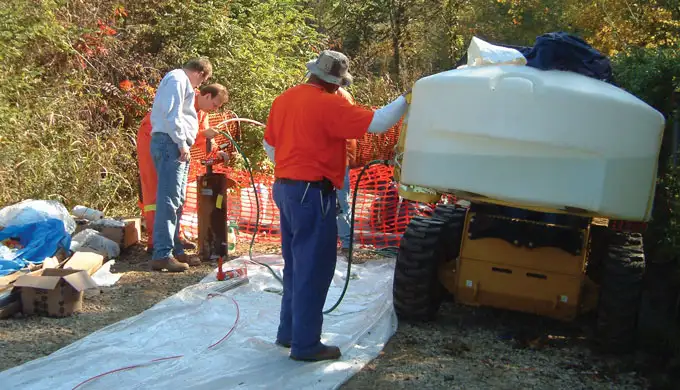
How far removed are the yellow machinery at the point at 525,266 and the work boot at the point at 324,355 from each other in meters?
0.86

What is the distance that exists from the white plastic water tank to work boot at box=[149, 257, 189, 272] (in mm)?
3267

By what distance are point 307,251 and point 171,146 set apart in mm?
2738

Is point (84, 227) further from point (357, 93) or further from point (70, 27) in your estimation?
point (357, 93)

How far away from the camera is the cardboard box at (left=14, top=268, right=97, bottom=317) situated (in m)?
5.23

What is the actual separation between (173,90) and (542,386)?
397cm

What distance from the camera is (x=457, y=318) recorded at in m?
5.55

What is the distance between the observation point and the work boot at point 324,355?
14.5 feet

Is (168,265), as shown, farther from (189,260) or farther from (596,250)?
(596,250)

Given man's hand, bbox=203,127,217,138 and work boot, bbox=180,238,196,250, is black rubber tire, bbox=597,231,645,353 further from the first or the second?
work boot, bbox=180,238,196,250

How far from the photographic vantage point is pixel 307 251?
4270 mm

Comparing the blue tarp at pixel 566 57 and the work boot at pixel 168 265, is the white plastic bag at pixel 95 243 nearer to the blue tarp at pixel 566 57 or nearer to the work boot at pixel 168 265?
the work boot at pixel 168 265

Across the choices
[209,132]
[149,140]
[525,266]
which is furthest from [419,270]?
[149,140]

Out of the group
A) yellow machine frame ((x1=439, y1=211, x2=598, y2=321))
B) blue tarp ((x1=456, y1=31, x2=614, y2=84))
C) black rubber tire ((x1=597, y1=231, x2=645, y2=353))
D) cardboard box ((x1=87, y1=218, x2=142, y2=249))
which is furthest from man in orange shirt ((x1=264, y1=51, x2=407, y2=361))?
cardboard box ((x1=87, y1=218, x2=142, y2=249))

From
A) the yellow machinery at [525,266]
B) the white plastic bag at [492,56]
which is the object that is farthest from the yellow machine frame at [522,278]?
the white plastic bag at [492,56]
